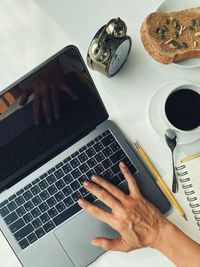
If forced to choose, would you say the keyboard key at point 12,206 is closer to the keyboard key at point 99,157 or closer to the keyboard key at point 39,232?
the keyboard key at point 39,232

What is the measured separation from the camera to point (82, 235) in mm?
948

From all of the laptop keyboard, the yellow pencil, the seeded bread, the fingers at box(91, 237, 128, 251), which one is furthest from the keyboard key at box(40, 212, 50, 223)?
the seeded bread

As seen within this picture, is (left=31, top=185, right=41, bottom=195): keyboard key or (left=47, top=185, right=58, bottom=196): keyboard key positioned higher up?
(left=31, top=185, right=41, bottom=195): keyboard key

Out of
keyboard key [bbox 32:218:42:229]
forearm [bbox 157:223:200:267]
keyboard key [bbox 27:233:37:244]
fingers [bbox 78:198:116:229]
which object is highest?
keyboard key [bbox 32:218:42:229]

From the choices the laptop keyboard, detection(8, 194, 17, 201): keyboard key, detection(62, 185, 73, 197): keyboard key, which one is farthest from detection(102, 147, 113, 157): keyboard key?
detection(8, 194, 17, 201): keyboard key

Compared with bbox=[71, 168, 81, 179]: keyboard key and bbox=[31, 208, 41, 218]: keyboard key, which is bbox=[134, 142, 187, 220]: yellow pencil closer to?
bbox=[71, 168, 81, 179]: keyboard key

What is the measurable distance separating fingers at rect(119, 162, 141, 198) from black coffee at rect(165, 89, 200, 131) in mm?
130

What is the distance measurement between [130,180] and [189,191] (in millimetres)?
121

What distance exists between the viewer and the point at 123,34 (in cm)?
92

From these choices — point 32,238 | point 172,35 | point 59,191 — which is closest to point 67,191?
point 59,191

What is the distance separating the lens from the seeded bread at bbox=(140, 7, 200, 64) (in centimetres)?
95

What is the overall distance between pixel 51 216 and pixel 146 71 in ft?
1.18

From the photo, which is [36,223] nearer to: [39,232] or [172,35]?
[39,232]

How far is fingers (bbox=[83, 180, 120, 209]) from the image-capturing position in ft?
3.09
